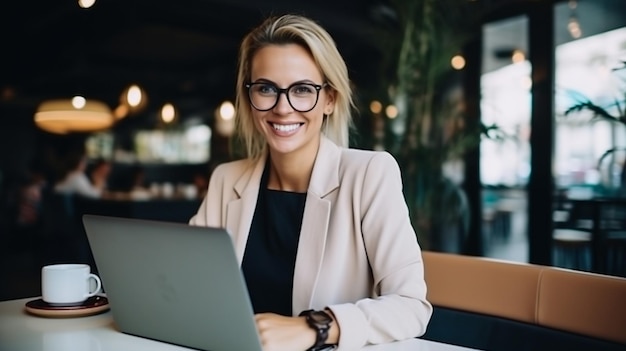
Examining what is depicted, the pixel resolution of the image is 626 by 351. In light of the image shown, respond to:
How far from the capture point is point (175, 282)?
105 centimetres

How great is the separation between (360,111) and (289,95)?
8.35ft

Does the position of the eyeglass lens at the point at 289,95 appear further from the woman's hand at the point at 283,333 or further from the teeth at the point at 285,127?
the woman's hand at the point at 283,333

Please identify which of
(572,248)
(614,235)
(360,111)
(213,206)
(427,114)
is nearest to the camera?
(213,206)

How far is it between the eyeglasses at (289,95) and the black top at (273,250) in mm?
256

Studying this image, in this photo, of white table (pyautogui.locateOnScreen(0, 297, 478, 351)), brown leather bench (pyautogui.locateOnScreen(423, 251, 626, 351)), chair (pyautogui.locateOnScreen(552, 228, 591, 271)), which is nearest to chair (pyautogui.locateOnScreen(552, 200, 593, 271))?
chair (pyautogui.locateOnScreen(552, 228, 591, 271))

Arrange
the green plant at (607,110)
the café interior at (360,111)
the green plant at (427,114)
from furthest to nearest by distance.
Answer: the green plant at (427,114)
the café interior at (360,111)
the green plant at (607,110)

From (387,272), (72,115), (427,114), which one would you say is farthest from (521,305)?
(72,115)

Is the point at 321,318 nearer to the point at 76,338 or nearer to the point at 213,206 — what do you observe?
the point at 76,338

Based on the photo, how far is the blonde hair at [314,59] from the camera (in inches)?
61.7

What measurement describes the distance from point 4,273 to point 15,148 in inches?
194

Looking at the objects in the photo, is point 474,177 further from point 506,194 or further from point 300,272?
point 300,272

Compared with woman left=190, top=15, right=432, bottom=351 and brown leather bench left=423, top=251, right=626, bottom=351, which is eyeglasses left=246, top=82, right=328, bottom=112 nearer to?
woman left=190, top=15, right=432, bottom=351

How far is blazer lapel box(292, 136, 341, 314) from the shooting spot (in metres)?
1.47

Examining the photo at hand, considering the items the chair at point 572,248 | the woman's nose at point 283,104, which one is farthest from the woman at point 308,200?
the chair at point 572,248
